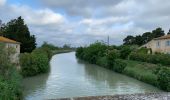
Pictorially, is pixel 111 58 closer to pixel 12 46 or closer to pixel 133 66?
pixel 133 66

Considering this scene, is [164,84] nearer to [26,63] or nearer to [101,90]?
[101,90]

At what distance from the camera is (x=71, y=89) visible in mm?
26578

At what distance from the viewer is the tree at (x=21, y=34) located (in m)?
59.8

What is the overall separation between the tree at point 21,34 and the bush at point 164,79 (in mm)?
38201

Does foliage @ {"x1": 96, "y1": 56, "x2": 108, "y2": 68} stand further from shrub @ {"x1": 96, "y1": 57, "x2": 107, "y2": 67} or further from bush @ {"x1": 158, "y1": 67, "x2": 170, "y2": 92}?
bush @ {"x1": 158, "y1": 67, "x2": 170, "y2": 92}

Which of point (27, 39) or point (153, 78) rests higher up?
point (27, 39)

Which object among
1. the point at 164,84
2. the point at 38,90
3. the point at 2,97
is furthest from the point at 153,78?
the point at 2,97

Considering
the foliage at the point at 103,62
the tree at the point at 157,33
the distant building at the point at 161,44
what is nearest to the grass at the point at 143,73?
the foliage at the point at 103,62

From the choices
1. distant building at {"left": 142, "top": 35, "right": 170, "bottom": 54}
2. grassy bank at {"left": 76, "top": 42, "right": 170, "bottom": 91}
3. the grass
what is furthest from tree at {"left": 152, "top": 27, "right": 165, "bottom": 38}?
the grass

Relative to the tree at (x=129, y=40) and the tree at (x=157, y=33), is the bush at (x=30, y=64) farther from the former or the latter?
the tree at (x=129, y=40)

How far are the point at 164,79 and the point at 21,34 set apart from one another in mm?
39787

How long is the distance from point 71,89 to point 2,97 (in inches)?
492

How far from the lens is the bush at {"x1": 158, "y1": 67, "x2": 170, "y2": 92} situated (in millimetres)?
25188

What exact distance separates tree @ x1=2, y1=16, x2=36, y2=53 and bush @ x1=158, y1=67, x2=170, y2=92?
3820 centimetres
